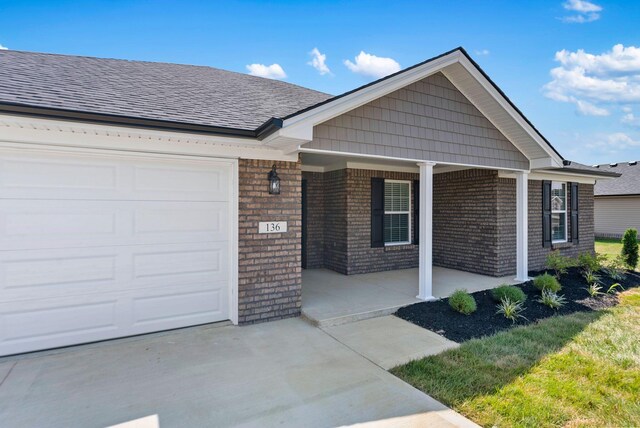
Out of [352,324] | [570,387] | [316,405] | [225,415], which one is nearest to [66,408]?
[225,415]

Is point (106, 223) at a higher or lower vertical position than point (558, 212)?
lower

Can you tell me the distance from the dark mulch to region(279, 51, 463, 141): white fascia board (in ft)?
11.2

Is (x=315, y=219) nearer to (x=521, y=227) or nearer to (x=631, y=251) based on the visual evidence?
(x=521, y=227)

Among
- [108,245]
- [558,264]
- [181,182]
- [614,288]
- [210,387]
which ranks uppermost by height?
[181,182]

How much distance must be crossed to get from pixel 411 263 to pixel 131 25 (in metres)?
9.59

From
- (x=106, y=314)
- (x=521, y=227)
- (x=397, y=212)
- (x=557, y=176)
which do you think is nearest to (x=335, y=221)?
(x=397, y=212)

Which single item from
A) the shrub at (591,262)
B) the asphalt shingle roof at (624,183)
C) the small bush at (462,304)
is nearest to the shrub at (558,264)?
the shrub at (591,262)

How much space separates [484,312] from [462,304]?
0.47 meters

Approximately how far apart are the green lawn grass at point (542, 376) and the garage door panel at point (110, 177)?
12.0 feet

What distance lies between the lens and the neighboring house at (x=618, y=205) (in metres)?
19.3

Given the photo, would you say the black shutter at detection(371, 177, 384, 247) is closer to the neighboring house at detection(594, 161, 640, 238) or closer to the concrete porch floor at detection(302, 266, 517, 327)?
the concrete porch floor at detection(302, 266, 517, 327)

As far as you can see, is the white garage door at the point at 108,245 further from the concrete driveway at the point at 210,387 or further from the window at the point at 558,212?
the window at the point at 558,212

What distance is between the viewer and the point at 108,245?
4.46 meters

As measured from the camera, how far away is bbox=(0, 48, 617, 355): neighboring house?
4.07 meters
